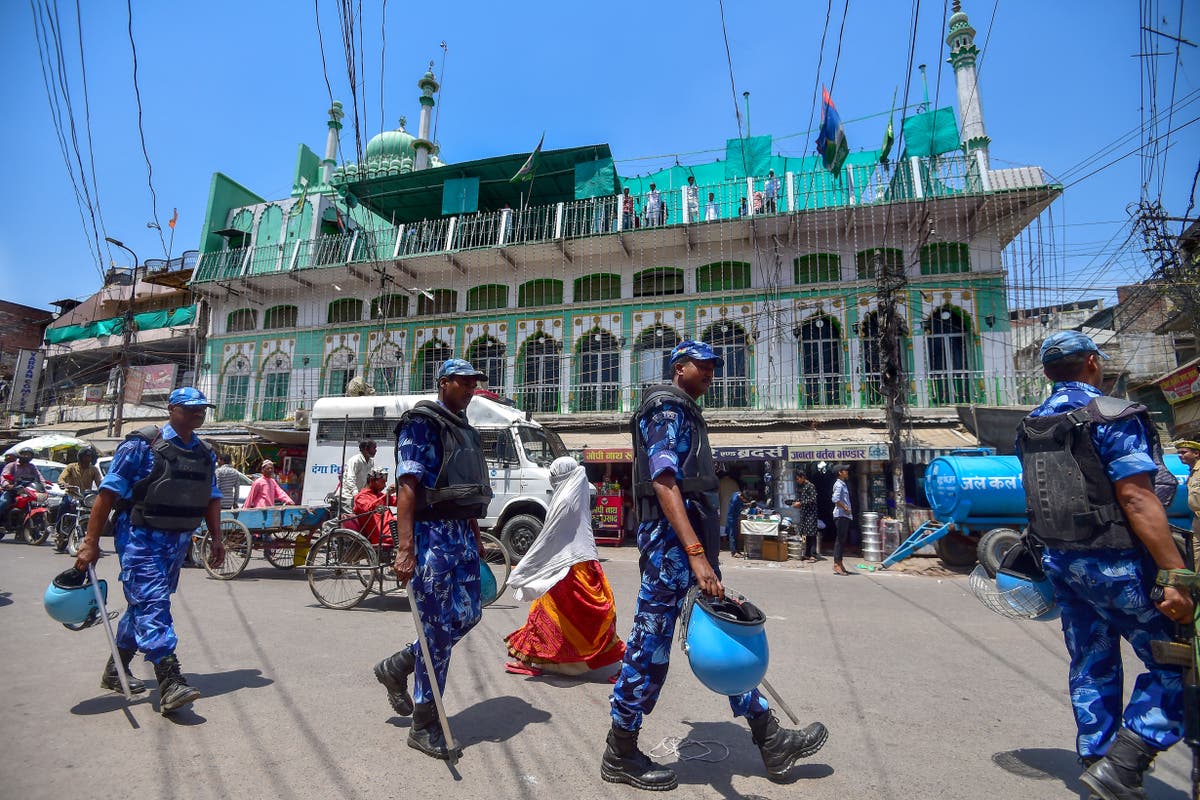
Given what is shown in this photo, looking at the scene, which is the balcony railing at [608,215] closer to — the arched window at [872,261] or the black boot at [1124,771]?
the arched window at [872,261]

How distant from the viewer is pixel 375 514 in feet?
22.5

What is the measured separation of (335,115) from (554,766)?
29.9 metres

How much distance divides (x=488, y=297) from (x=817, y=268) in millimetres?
9643

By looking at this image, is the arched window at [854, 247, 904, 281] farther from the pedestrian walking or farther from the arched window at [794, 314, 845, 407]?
the pedestrian walking

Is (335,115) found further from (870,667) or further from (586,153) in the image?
(870,667)

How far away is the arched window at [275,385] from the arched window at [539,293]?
8.40 meters

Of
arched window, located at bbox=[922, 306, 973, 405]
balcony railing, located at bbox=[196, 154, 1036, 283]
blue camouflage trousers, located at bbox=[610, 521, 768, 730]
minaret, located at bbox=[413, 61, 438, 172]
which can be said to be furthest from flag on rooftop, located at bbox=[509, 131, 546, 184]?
blue camouflage trousers, located at bbox=[610, 521, 768, 730]

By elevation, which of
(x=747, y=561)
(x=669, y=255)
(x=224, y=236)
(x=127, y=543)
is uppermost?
(x=224, y=236)

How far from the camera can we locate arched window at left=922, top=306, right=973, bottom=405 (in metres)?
14.8

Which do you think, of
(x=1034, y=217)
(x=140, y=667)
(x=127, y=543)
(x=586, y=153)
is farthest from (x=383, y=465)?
(x=1034, y=217)

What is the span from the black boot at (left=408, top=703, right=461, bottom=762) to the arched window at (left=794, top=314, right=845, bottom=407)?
46.4 ft

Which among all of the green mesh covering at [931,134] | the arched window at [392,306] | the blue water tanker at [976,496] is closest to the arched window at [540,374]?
the arched window at [392,306]

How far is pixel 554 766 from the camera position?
9.32ft

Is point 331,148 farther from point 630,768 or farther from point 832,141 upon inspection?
point 630,768
